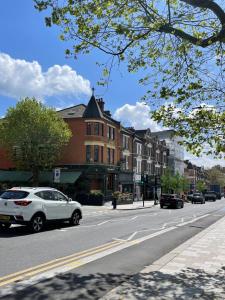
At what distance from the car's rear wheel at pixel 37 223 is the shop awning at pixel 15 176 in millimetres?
36953

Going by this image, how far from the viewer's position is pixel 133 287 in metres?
7.96

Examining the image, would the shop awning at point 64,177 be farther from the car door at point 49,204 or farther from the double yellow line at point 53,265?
the double yellow line at point 53,265

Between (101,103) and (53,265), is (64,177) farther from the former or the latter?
(53,265)

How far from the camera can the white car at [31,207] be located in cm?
1612

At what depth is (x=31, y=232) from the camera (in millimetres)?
16391

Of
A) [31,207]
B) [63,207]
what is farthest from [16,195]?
[63,207]

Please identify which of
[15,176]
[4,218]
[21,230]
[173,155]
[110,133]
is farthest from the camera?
[173,155]

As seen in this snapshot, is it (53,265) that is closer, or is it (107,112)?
(53,265)

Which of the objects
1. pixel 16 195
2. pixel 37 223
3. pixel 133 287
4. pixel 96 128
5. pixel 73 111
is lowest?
pixel 133 287

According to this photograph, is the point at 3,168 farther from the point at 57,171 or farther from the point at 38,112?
the point at 57,171

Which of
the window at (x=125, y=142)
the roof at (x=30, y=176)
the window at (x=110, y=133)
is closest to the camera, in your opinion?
the roof at (x=30, y=176)

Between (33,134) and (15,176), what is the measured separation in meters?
9.16

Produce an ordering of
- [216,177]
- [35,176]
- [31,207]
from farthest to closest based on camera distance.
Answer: [216,177], [35,176], [31,207]

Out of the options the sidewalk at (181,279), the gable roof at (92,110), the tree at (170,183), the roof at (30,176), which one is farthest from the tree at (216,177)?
the sidewalk at (181,279)
